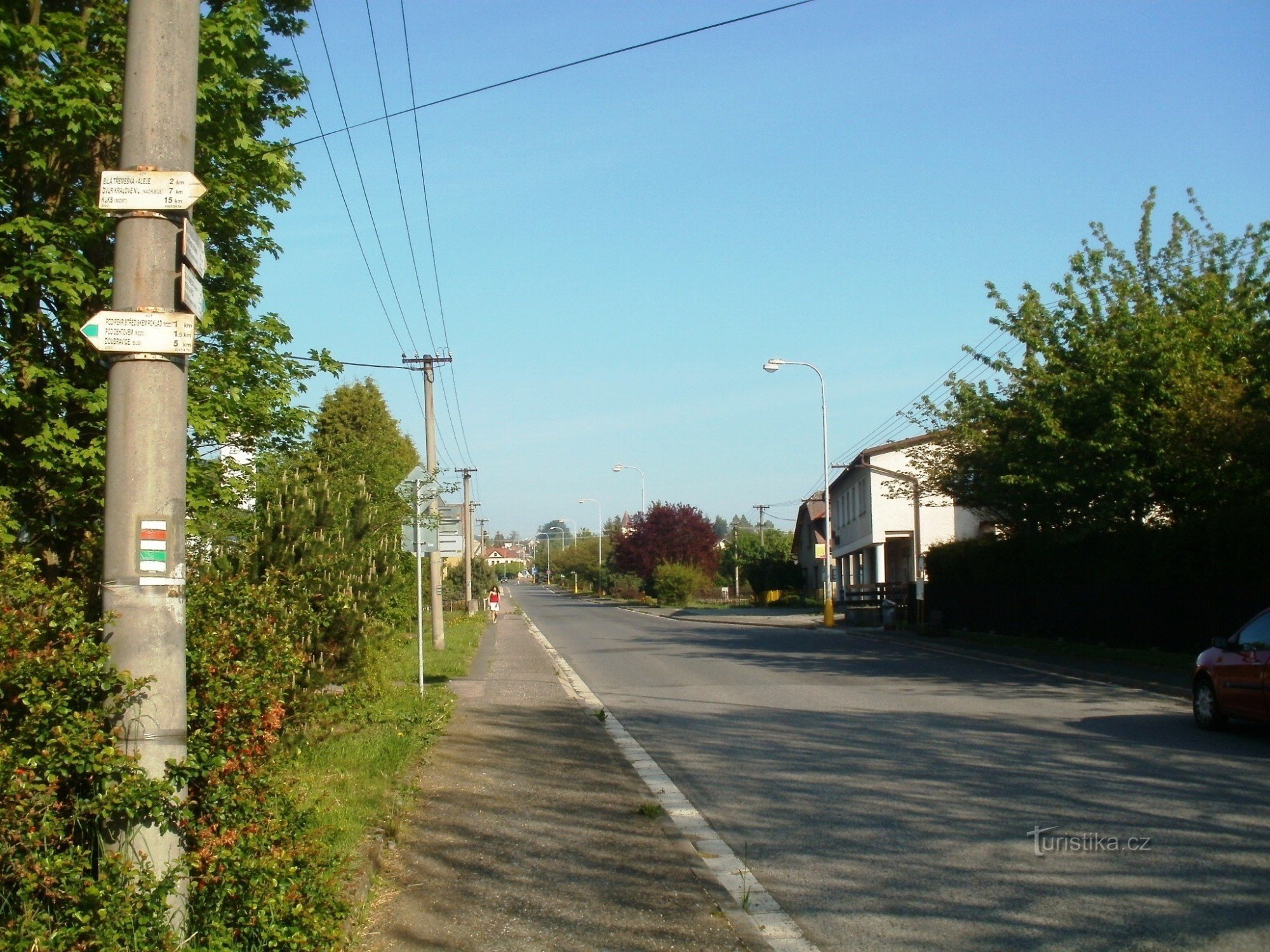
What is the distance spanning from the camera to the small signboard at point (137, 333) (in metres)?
4.42

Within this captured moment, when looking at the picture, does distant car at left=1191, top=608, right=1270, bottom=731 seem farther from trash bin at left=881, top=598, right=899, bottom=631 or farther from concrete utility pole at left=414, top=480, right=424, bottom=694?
trash bin at left=881, top=598, right=899, bottom=631

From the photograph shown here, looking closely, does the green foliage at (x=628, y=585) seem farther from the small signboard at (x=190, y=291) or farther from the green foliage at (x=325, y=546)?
the small signboard at (x=190, y=291)

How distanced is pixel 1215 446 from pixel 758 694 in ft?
26.2

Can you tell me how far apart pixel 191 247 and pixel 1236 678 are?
11.0 m

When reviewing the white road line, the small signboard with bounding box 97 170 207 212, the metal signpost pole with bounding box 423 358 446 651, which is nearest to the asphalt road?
the white road line

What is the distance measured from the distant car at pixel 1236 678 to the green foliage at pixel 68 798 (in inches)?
→ 416

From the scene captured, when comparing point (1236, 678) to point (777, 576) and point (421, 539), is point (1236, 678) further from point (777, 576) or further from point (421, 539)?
point (777, 576)

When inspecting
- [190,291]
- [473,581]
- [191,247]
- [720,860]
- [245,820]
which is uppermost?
[191,247]

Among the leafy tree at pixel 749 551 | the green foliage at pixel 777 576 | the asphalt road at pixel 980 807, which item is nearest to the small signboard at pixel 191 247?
the asphalt road at pixel 980 807

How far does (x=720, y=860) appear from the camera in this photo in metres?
7.10

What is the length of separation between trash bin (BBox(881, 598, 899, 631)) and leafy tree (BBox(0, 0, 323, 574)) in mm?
28209

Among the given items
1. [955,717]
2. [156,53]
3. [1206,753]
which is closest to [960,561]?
[955,717]

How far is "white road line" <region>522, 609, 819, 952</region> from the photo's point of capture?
5.63 metres

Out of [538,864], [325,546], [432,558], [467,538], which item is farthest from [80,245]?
[467,538]
